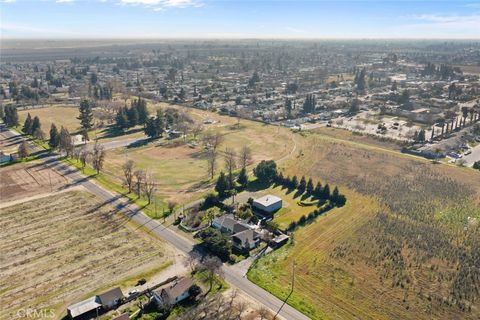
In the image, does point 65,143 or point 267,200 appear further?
point 65,143

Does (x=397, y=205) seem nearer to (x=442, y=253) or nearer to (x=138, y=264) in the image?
(x=442, y=253)

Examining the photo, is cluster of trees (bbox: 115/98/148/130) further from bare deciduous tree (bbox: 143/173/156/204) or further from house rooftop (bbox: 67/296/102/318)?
house rooftop (bbox: 67/296/102/318)

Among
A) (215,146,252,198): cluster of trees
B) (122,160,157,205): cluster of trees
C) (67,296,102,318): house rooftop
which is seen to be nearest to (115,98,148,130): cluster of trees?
(215,146,252,198): cluster of trees

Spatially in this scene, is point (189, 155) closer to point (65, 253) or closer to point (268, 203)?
point (268, 203)

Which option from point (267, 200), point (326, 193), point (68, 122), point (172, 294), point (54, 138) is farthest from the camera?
point (68, 122)

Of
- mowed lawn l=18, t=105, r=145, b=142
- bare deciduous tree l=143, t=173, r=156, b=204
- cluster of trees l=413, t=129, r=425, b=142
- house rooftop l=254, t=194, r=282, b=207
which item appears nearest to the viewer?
house rooftop l=254, t=194, r=282, b=207

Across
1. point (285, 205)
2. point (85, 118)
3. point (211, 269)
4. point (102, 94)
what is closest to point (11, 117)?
point (85, 118)

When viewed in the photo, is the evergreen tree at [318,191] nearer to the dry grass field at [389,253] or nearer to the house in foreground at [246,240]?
the dry grass field at [389,253]
